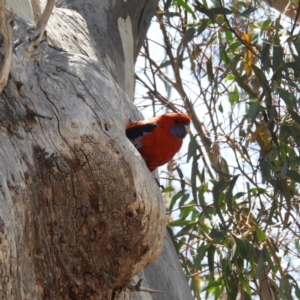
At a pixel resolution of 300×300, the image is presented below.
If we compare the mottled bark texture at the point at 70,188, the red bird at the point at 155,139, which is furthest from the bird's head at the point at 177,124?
the mottled bark texture at the point at 70,188

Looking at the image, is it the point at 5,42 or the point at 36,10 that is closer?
the point at 5,42

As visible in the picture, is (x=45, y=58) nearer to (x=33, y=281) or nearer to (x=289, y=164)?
(x=33, y=281)

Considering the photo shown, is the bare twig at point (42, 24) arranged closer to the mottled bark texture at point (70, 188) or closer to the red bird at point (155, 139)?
the mottled bark texture at point (70, 188)

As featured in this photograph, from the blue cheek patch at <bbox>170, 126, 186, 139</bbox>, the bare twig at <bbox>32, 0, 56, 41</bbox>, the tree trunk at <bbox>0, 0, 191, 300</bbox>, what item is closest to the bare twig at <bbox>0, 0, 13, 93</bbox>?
the tree trunk at <bbox>0, 0, 191, 300</bbox>

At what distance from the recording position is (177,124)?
290cm

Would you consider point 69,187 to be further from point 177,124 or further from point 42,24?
point 177,124

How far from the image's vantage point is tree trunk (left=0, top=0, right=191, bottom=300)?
1.76 metres

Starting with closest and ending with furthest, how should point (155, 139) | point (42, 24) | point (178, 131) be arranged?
point (42, 24) → point (155, 139) → point (178, 131)

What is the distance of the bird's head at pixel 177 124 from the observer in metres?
2.85

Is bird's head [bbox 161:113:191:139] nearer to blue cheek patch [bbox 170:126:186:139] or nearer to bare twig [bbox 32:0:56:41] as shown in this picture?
blue cheek patch [bbox 170:126:186:139]

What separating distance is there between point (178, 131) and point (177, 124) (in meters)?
0.04

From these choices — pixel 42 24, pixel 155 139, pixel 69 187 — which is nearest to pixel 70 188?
pixel 69 187

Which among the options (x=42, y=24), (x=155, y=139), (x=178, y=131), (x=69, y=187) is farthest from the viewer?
(x=178, y=131)

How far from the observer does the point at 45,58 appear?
83.3 inches
